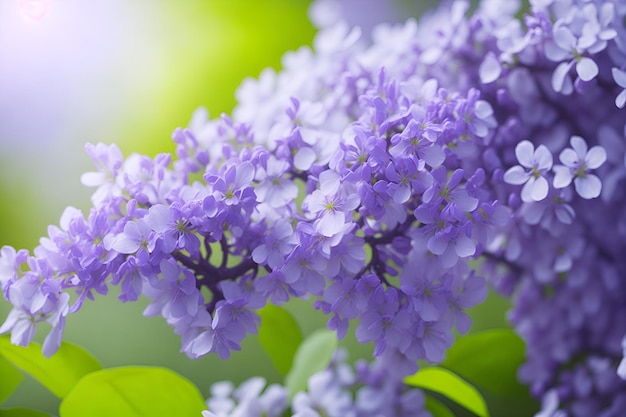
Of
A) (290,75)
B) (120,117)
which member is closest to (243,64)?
(120,117)

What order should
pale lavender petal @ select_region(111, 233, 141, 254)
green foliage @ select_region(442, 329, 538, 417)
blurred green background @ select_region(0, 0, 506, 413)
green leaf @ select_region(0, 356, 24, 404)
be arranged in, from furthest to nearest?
blurred green background @ select_region(0, 0, 506, 413)
green foliage @ select_region(442, 329, 538, 417)
green leaf @ select_region(0, 356, 24, 404)
pale lavender petal @ select_region(111, 233, 141, 254)

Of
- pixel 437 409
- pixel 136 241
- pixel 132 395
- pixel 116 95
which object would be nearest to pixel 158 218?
pixel 136 241

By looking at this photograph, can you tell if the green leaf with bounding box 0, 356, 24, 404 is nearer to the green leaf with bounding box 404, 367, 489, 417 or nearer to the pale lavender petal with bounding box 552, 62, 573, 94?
the green leaf with bounding box 404, 367, 489, 417

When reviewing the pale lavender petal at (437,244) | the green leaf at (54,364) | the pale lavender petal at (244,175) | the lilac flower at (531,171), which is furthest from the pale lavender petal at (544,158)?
the green leaf at (54,364)

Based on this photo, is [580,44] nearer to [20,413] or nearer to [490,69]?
[490,69]

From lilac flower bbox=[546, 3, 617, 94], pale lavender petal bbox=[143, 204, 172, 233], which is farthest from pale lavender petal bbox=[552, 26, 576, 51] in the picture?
pale lavender petal bbox=[143, 204, 172, 233]

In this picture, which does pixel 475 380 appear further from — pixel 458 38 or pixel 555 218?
pixel 458 38
